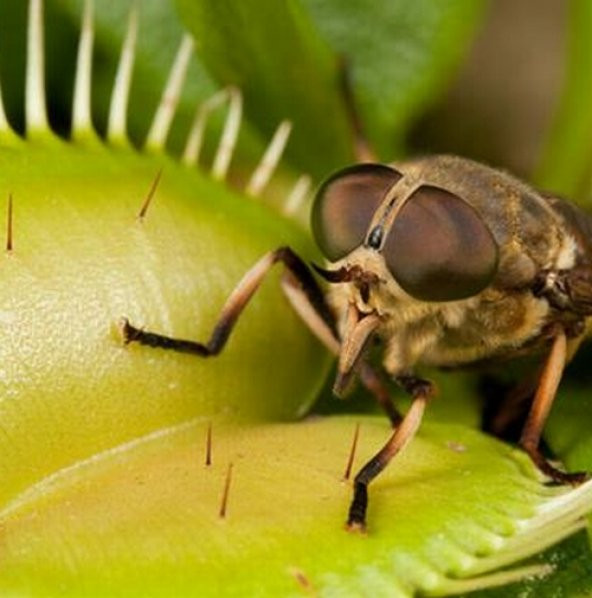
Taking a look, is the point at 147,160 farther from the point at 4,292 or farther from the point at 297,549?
the point at 297,549

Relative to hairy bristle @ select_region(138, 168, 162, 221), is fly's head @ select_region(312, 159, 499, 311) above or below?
above

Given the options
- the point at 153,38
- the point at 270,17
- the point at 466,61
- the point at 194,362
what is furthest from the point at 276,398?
the point at 466,61

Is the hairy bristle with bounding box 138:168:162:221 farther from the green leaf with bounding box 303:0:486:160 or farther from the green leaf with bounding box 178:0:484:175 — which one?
the green leaf with bounding box 303:0:486:160

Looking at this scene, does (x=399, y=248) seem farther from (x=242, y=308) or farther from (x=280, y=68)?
(x=280, y=68)

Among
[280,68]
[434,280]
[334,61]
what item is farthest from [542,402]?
[334,61]

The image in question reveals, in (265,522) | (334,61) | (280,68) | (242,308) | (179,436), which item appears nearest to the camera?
(265,522)

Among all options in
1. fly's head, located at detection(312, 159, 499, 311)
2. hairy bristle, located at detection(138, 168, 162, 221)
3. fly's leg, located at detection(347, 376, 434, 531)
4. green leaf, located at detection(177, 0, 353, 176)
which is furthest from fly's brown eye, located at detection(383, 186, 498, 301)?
green leaf, located at detection(177, 0, 353, 176)

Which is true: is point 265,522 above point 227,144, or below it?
below

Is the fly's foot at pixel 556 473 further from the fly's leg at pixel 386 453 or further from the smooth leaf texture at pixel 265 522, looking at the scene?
the fly's leg at pixel 386 453
